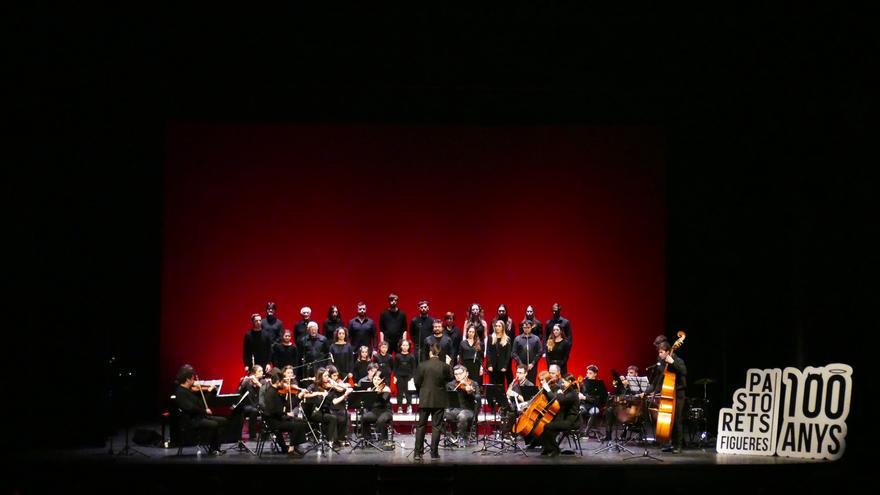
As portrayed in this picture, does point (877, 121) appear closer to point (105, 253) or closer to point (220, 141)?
point (220, 141)

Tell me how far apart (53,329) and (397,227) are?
19.6 feet

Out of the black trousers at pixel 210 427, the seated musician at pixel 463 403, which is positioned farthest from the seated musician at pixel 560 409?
the black trousers at pixel 210 427

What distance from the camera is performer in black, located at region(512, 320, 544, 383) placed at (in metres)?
14.5

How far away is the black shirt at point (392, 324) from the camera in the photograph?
15203mm

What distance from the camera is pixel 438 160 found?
16734 mm

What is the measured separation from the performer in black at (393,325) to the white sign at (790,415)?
5218mm

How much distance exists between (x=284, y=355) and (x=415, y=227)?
11.8 feet

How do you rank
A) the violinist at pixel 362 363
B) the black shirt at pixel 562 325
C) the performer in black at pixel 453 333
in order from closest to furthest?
1. the violinist at pixel 362 363
2. the performer in black at pixel 453 333
3. the black shirt at pixel 562 325

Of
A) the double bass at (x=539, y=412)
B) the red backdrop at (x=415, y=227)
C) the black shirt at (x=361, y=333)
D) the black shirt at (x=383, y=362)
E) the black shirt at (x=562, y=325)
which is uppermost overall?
the red backdrop at (x=415, y=227)

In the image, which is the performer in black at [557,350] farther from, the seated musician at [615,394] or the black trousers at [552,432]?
the black trousers at [552,432]

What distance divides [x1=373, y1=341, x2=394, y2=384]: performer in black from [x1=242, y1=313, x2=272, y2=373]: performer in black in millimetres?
1813

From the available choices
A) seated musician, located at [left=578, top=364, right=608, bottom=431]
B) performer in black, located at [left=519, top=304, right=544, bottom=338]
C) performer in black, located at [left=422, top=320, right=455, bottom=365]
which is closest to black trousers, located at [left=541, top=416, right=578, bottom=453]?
seated musician, located at [left=578, top=364, right=608, bottom=431]

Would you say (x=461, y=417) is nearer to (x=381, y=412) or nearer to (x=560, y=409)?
(x=381, y=412)

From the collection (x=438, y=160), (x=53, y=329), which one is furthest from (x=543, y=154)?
(x=53, y=329)
